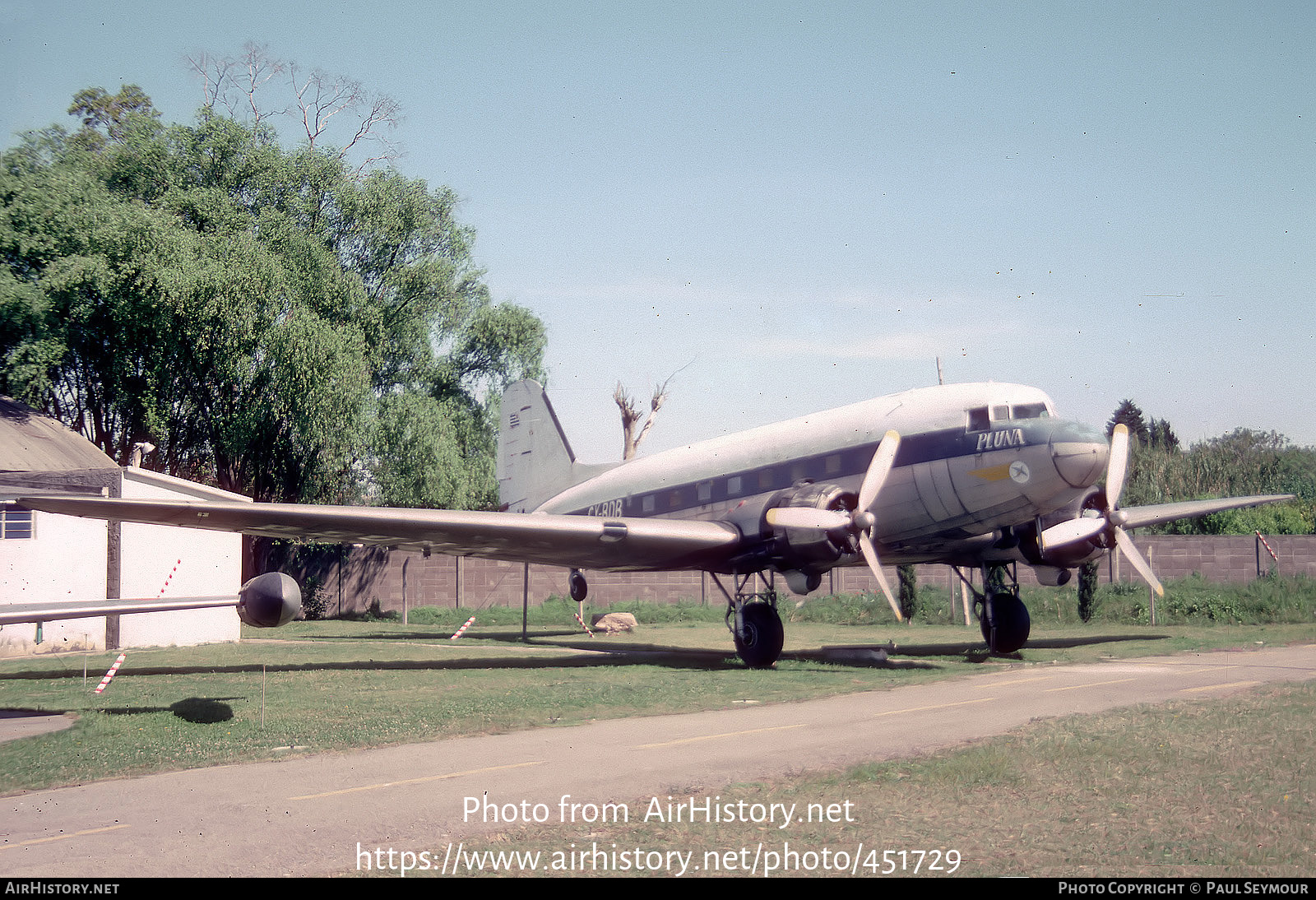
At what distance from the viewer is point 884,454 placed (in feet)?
59.5

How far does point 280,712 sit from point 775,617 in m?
9.33

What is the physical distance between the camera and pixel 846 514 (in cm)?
1764

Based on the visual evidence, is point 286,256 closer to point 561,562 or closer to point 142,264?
point 142,264

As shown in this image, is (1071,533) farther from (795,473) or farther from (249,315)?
(249,315)

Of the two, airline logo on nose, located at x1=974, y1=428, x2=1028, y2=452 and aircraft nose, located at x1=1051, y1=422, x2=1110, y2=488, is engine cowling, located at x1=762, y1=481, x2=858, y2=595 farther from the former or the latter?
aircraft nose, located at x1=1051, y1=422, x2=1110, y2=488

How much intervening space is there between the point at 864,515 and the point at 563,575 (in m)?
23.0

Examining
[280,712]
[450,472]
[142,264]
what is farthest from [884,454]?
[142,264]

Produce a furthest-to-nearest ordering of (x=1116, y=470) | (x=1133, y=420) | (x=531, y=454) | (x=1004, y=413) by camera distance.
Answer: (x=1133, y=420) → (x=531, y=454) → (x=1116, y=470) → (x=1004, y=413)

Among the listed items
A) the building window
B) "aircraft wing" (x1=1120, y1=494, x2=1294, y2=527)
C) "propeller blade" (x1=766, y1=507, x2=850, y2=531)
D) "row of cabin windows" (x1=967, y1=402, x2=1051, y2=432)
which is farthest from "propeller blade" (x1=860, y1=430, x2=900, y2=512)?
the building window

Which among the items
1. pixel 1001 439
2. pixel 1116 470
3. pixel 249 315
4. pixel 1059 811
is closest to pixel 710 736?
pixel 1059 811

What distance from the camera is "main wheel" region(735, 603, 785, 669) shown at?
1869 cm

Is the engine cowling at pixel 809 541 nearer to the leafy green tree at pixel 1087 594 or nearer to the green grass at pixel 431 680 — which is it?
the green grass at pixel 431 680

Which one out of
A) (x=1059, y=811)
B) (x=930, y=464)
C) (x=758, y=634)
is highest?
(x=930, y=464)

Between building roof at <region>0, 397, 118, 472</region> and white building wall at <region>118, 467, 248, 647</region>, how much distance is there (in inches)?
63.5
